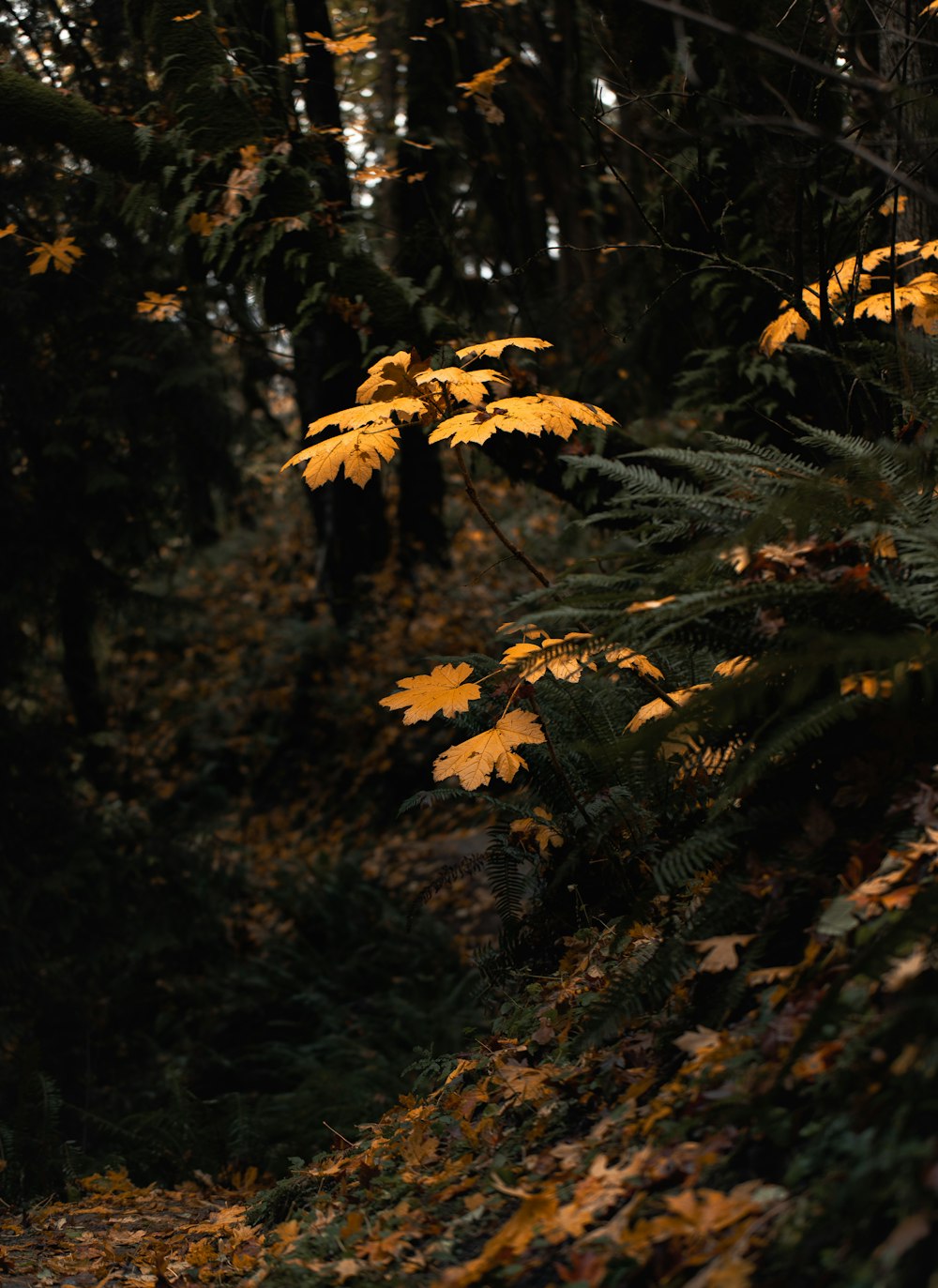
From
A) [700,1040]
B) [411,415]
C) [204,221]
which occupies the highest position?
[204,221]

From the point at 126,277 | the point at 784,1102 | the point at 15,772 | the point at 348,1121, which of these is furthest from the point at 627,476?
the point at 126,277

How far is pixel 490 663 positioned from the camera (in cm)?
317

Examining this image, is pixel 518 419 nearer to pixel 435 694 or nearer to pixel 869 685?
pixel 435 694

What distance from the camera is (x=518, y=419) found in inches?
111

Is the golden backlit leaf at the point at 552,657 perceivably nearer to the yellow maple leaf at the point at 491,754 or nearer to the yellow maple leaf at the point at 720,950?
the yellow maple leaf at the point at 491,754

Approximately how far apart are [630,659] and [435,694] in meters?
0.55

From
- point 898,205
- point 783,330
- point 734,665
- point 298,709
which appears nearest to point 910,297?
point 783,330

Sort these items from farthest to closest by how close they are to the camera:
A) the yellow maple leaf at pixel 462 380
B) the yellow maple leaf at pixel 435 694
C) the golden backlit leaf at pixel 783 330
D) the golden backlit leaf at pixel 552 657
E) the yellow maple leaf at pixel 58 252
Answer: the yellow maple leaf at pixel 58 252 < the golden backlit leaf at pixel 783 330 < the yellow maple leaf at pixel 462 380 < the yellow maple leaf at pixel 435 694 < the golden backlit leaf at pixel 552 657

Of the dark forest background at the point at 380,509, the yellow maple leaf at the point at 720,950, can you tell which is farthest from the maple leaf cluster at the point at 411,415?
the yellow maple leaf at the point at 720,950

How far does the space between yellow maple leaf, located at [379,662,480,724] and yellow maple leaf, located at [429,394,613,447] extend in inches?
26.2

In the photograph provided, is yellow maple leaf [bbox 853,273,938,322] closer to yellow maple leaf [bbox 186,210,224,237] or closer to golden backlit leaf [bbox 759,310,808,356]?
golden backlit leaf [bbox 759,310,808,356]

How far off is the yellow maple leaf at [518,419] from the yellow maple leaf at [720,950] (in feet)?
4.51

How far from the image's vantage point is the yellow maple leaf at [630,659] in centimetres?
258

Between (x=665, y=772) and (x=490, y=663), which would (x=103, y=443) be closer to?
(x=490, y=663)
